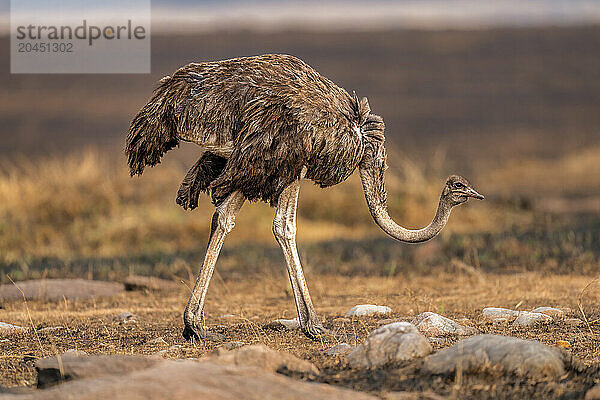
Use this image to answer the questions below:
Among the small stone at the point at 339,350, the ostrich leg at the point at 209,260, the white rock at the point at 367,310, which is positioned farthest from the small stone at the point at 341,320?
the small stone at the point at 339,350

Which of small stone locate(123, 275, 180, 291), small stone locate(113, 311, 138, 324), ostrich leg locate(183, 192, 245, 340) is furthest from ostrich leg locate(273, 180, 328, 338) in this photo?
small stone locate(123, 275, 180, 291)

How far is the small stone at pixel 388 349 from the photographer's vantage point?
5.36 meters

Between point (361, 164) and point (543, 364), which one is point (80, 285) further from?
point (543, 364)

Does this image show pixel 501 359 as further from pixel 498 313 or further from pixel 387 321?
pixel 498 313

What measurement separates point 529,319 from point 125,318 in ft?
11.1

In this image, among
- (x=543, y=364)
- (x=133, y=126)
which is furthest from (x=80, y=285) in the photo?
(x=543, y=364)

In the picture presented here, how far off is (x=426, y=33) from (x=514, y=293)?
51.6 meters

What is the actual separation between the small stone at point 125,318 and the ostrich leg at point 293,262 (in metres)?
1.87

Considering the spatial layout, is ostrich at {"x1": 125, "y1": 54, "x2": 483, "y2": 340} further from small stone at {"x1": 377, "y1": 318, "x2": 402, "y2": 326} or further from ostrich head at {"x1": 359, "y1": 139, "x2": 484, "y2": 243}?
small stone at {"x1": 377, "y1": 318, "x2": 402, "y2": 326}

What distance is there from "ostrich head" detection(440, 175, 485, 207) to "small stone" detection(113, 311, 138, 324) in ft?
9.56

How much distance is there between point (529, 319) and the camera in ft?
24.0

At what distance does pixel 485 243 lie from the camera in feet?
40.8

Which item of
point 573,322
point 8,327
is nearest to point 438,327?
point 573,322

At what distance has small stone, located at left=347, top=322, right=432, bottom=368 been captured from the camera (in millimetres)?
5363
